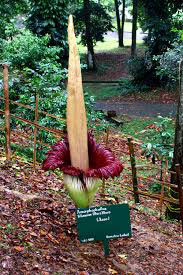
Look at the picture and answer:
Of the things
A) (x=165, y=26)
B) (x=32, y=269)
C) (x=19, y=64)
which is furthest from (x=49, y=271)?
(x=165, y=26)

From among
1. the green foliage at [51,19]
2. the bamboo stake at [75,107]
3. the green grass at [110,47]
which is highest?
the green foliage at [51,19]

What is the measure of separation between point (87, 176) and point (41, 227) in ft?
3.28

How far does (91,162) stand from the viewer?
13.0ft

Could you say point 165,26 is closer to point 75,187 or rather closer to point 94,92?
point 94,92

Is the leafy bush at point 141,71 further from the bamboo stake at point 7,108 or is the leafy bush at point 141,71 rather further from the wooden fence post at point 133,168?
the bamboo stake at point 7,108

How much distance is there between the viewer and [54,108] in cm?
739

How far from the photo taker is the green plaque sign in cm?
384

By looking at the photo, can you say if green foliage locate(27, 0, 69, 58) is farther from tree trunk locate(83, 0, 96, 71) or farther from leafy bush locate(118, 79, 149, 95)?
leafy bush locate(118, 79, 149, 95)

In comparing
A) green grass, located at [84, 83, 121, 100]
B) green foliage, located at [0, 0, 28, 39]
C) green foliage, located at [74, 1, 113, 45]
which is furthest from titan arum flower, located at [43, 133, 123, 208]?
green foliage, located at [74, 1, 113, 45]

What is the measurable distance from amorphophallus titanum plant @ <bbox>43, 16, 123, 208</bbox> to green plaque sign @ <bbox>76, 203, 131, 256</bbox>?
123 millimetres

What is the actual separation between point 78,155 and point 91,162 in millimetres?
361

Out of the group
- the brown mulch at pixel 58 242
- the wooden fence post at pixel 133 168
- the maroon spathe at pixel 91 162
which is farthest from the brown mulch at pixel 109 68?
the maroon spathe at pixel 91 162

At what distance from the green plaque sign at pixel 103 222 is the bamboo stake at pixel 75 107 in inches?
23.0

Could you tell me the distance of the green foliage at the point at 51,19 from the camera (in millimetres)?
20938
